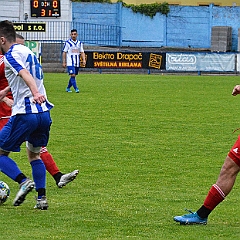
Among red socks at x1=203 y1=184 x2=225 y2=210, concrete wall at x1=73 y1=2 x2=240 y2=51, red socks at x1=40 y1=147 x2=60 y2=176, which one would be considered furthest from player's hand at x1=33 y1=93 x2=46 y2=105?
concrete wall at x1=73 y1=2 x2=240 y2=51

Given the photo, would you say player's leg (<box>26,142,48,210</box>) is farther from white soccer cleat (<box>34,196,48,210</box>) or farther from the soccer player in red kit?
the soccer player in red kit

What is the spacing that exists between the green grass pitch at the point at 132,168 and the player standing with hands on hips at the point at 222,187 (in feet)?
0.28

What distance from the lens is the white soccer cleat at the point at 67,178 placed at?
323 inches

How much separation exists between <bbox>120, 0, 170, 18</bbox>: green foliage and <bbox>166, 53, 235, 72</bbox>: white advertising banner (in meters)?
10.4

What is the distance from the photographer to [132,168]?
32.2 feet

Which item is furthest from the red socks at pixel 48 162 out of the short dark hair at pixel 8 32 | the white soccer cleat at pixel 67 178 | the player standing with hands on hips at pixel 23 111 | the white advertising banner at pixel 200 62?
the white advertising banner at pixel 200 62

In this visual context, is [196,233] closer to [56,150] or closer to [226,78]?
[56,150]

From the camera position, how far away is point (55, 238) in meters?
5.90

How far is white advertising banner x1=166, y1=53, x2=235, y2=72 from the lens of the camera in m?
33.1

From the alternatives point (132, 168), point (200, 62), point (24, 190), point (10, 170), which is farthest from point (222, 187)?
point (200, 62)

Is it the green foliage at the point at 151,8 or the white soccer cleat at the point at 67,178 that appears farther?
the green foliage at the point at 151,8

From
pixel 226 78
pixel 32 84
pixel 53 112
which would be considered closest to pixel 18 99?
pixel 32 84

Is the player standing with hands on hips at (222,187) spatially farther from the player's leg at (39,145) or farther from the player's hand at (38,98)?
the player's hand at (38,98)

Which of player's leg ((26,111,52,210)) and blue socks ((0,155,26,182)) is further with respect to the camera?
blue socks ((0,155,26,182))
